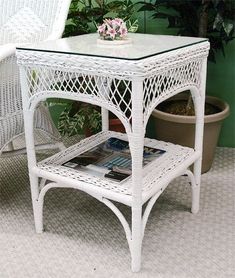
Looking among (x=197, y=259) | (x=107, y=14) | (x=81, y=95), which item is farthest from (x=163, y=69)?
(x=107, y=14)

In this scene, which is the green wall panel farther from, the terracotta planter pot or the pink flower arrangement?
the pink flower arrangement

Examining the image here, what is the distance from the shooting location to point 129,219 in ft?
4.83

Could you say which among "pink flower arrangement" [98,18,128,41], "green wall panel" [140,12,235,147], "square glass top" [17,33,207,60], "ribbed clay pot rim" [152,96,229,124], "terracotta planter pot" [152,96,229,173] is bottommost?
"terracotta planter pot" [152,96,229,173]

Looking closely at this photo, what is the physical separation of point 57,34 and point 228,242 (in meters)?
0.95

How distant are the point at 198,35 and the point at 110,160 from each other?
2.37ft

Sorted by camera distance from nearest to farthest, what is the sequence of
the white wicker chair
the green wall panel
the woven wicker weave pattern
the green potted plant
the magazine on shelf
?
the woven wicker weave pattern
the magazine on shelf
the white wicker chair
the green potted plant
the green wall panel

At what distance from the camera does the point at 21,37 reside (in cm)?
169

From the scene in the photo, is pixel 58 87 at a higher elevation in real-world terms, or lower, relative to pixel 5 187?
higher

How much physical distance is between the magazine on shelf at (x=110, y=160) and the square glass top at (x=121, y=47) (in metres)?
0.38

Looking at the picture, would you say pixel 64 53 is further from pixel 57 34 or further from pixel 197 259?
pixel 197 259

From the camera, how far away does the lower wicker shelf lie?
46.0 inches

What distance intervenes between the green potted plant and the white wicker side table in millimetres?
316

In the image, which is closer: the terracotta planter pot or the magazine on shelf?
the magazine on shelf

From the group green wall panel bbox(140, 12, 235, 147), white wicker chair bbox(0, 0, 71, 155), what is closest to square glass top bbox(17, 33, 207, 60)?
white wicker chair bbox(0, 0, 71, 155)
